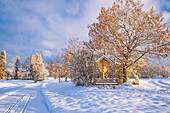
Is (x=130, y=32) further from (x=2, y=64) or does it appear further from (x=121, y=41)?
(x=2, y=64)

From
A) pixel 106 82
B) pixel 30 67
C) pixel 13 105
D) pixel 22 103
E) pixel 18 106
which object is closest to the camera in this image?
pixel 18 106

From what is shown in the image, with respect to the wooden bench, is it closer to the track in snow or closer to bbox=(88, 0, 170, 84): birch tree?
bbox=(88, 0, 170, 84): birch tree

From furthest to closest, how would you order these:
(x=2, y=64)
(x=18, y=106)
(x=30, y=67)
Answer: (x=30, y=67)
(x=2, y=64)
(x=18, y=106)

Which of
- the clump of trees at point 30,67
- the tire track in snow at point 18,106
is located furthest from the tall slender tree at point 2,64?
the tire track in snow at point 18,106

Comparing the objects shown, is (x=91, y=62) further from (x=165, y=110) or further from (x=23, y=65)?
(x=23, y=65)

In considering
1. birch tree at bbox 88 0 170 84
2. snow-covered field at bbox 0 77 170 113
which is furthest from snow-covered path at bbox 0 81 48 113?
birch tree at bbox 88 0 170 84

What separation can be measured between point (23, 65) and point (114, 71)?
48749 millimetres

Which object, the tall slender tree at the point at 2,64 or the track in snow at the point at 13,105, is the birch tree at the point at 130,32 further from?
the tall slender tree at the point at 2,64

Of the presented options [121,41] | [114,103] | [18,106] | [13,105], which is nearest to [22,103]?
[13,105]

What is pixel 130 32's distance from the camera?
44.6 feet

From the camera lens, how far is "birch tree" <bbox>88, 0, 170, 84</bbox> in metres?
11.5

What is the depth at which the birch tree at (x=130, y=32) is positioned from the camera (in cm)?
1148

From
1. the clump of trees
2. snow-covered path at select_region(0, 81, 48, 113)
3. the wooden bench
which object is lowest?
snow-covered path at select_region(0, 81, 48, 113)

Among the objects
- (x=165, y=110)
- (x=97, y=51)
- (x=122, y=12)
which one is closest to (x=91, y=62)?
→ (x=97, y=51)
